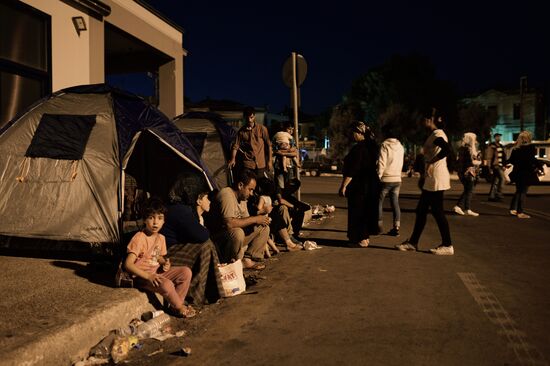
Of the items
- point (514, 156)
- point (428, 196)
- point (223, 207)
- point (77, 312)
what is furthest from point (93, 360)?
point (514, 156)

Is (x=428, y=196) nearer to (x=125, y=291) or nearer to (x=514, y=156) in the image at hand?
(x=125, y=291)

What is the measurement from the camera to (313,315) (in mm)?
4488

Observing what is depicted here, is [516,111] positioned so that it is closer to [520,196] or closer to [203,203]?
[520,196]

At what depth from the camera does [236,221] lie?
238 inches

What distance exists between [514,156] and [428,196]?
525cm

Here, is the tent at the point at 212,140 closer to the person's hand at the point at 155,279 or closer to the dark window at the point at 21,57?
the dark window at the point at 21,57

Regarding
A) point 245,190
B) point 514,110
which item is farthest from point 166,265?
point 514,110

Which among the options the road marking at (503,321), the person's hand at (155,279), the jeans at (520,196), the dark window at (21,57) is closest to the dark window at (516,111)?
the jeans at (520,196)

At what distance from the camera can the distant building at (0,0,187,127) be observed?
847 cm

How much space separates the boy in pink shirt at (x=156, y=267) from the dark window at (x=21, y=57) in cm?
522

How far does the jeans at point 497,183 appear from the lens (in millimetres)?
14391

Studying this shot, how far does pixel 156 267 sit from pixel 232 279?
878 mm

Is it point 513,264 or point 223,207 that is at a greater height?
point 223,207

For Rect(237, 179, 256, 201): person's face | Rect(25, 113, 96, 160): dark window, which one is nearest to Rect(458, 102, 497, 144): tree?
Rect(237, 179, 256, 201): person's face
